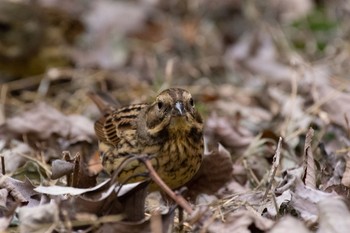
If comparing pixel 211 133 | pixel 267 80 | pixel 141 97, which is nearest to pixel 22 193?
pixel 211 133

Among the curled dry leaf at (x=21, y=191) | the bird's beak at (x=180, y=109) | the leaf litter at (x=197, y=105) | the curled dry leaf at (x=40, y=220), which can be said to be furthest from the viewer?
the bird's beak at (x=180, y=109)

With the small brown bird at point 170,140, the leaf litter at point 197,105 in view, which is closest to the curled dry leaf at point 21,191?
the leaf litter at point 197,105

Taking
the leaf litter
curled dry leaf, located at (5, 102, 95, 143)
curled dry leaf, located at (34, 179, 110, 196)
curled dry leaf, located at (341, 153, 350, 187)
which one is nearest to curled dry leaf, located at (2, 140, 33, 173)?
the leaf litter

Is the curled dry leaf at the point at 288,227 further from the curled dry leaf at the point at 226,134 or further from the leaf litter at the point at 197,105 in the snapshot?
the curled dry leaf at the point at 226,134

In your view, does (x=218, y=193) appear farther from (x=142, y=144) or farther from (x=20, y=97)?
(x=20, y=97)

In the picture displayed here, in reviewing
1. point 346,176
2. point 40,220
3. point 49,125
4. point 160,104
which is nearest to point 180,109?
point 160,104

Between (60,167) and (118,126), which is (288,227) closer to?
(60,167)

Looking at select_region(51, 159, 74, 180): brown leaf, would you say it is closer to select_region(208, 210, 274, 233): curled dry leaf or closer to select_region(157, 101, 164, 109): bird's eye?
select_region(157, 101, 164, 109): bird's eye
